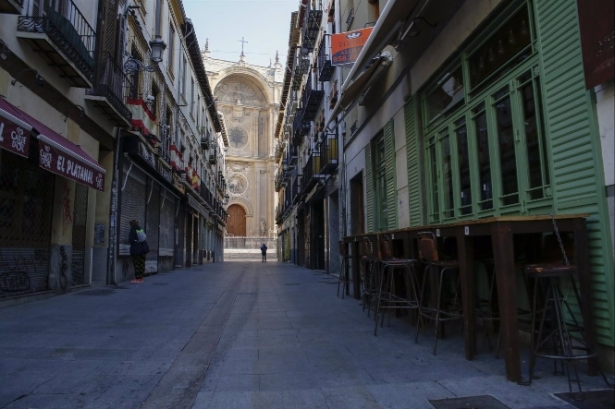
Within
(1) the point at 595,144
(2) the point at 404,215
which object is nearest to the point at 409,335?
(1) the point at 595,144

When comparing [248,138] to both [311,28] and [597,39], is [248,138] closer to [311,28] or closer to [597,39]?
[311,28]

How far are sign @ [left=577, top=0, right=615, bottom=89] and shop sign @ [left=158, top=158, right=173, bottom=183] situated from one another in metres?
14.3

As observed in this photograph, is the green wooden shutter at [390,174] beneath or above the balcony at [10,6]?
beneath

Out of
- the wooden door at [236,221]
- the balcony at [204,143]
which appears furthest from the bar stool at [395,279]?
the wooden door at [236,221]

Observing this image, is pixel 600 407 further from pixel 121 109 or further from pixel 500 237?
pixel 121 109

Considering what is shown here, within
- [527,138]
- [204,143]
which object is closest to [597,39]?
[527,138]

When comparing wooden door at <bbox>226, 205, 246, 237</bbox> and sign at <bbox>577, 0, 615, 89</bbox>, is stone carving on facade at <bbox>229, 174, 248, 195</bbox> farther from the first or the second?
sign at <bbox>577, 0, 615, 89</bbox>

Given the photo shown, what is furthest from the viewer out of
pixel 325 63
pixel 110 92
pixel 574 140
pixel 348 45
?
pixel 325 63

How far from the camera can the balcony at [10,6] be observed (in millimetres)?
6161

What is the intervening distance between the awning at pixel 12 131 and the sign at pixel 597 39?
652 cm

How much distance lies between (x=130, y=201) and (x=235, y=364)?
10.7 metres

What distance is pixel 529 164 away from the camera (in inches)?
181

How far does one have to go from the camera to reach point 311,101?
63.1ft

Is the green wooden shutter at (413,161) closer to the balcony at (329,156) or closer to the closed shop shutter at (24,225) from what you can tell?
the closed shop shutter at (24,225)
